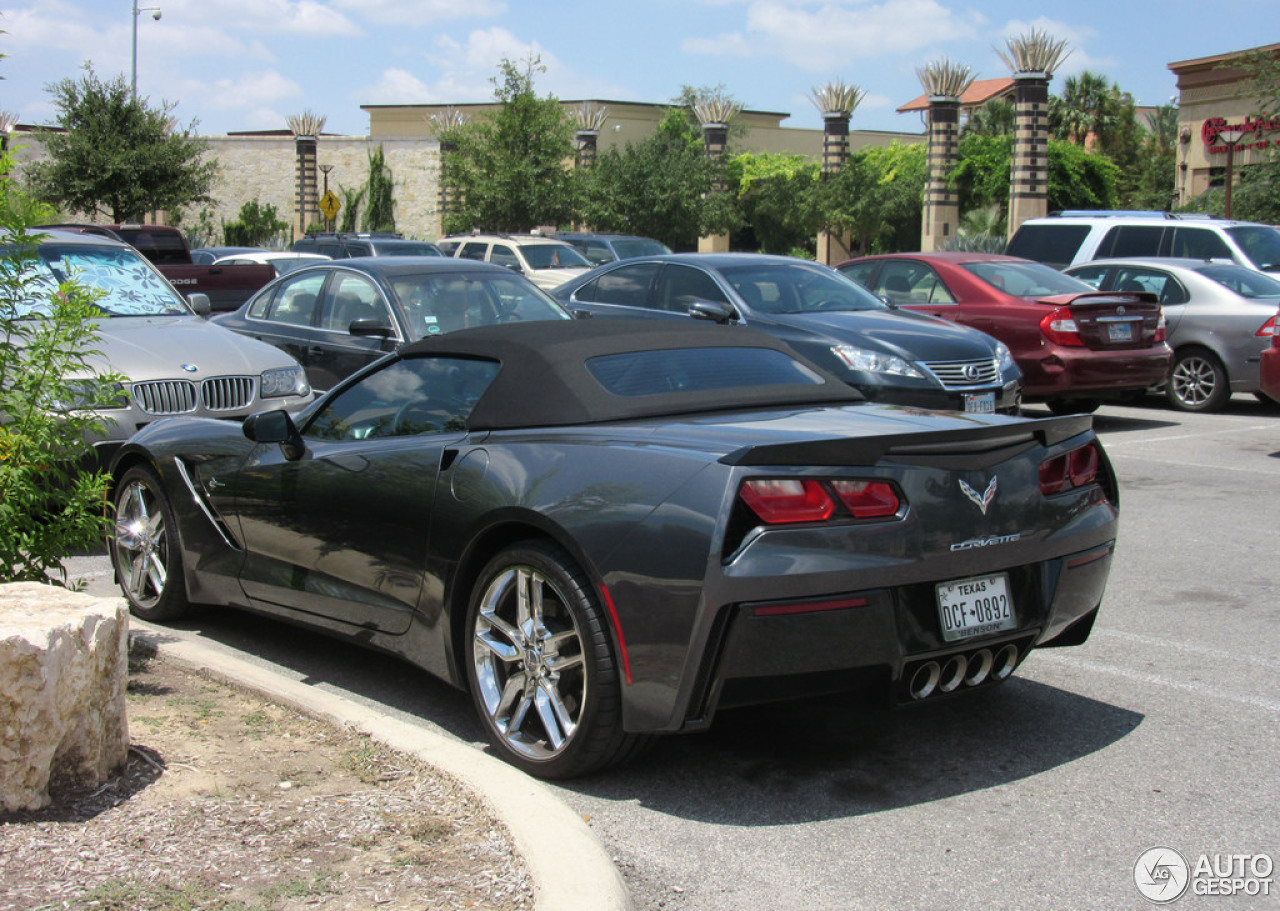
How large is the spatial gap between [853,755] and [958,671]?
0.59 meters

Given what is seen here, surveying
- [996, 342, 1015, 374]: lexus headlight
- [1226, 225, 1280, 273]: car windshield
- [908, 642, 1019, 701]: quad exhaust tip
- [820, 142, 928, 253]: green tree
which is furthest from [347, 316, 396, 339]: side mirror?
[820, 142, 928, 253]: green tree

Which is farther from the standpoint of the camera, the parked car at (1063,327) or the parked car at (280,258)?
the parked car at (280,258)

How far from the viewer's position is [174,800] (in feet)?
12.6

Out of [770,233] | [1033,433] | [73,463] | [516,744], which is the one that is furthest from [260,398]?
[770,233]

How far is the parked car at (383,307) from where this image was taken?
10.3 m

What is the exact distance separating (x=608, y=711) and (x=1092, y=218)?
1498 centimetres

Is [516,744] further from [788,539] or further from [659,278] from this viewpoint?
[659,278]

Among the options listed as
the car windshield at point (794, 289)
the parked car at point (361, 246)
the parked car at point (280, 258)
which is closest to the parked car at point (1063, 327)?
the car windshield at point (794, 289)

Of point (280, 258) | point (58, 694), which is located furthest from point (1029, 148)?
point (58, 694)

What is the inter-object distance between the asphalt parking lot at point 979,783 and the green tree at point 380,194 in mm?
61200

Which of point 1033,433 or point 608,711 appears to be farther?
point 1033,433

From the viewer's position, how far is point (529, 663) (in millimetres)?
4336

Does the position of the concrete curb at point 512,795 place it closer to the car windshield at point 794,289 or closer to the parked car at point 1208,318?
the car windshield at point 794,289

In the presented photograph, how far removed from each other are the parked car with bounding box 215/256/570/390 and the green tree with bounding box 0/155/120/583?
516cm
